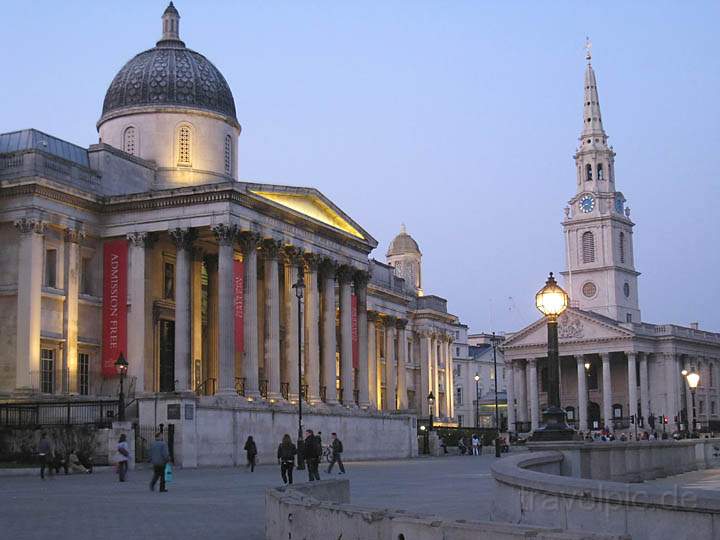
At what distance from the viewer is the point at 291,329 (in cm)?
5859

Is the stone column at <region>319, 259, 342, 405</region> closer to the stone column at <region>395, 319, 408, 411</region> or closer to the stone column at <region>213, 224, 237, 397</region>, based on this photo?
the stone column at <region>213, 224, 237, 397</region>

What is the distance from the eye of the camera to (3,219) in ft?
162

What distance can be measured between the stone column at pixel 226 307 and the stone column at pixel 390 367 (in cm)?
2969

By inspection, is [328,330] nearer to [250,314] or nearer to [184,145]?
[250,314]

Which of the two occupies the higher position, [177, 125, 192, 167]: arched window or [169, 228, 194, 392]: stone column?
[177, 125, 192, 167]: arched window

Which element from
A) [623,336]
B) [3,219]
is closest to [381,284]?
[3,219]

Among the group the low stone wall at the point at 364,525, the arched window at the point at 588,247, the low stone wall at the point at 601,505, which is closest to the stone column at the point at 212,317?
the low stone wall at the point at 601,505

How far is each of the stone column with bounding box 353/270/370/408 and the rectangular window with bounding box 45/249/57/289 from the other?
20430 mm

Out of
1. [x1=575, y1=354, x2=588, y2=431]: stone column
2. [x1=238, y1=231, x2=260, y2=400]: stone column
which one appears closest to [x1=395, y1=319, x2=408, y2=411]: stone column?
[x1=238, y1=231, x2=260, y2=400]: stone column

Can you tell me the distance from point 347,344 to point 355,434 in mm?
5946

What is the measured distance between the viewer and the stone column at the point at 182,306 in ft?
167

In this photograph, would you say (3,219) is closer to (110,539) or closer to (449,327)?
(110,539)

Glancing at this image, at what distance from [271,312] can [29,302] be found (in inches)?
498

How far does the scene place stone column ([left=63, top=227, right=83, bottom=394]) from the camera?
50.2 m
